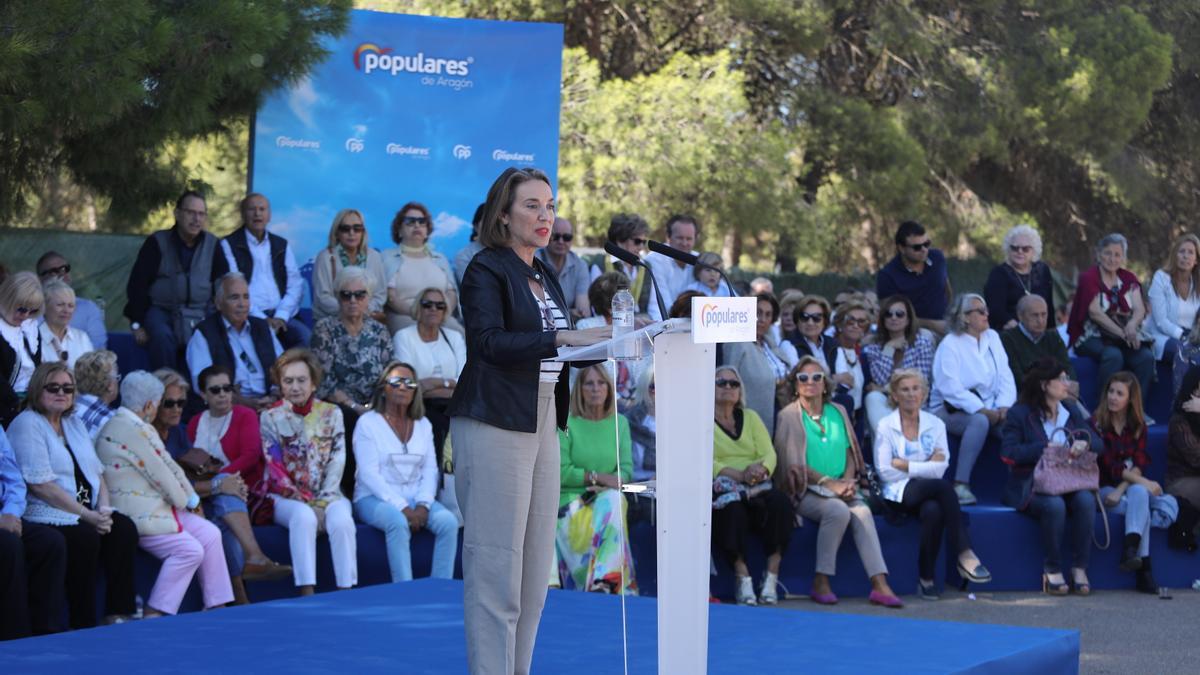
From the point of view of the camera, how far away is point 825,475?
773 centimetres

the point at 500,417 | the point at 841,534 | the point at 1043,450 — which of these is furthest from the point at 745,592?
the point at 500,417

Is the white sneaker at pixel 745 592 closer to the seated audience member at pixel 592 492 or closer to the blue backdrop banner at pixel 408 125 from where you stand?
the seated audience member at pixel 592 492

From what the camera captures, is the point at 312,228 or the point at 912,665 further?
the point at 312,228

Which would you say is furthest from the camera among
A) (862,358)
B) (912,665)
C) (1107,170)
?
(1107,170)

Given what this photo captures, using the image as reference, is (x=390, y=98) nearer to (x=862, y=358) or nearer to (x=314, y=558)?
(x=862, y=358)

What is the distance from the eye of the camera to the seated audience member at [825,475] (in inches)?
296

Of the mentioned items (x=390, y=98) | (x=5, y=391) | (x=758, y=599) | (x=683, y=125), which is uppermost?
(x=683, y=125)

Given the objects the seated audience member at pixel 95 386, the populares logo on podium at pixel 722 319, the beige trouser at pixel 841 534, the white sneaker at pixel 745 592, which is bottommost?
the white sneaker at pixel 745 592

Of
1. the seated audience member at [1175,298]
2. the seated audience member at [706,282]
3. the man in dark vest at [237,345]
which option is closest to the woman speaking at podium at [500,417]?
the man in dark vest at [237,345]

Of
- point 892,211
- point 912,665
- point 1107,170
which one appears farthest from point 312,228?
point 1107,170

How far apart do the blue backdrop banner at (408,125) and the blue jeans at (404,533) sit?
2990 millimetres

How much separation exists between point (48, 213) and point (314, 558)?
15316 millimetres

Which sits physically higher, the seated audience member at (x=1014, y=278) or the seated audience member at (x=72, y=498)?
the seated audience member at (x=1014, y=278)

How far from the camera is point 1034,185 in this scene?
68.8 feet
